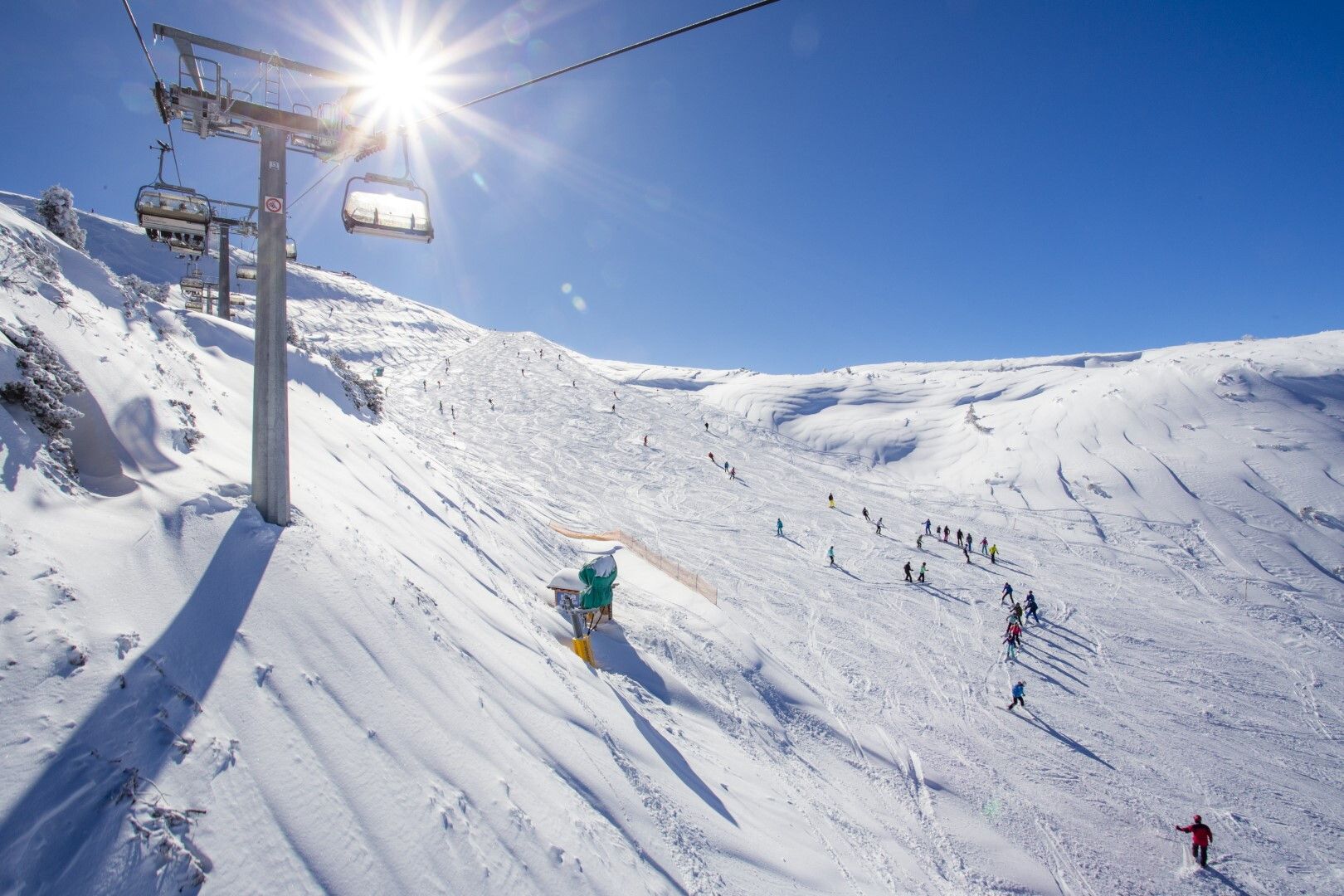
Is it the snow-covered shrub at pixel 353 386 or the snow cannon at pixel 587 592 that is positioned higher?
the snow-covered shrub at pixel 353 386

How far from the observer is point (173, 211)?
43.4 feet

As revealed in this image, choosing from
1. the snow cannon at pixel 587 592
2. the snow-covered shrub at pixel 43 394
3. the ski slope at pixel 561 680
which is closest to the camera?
the ski slope at pixel 561 680

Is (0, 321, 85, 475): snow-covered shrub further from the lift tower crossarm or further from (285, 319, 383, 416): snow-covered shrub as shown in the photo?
(285, 319, 383, 416): snow-covered shrub

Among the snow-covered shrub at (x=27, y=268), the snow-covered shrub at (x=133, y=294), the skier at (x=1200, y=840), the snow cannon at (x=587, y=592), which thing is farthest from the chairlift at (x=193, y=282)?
the skier at (x=1200, y=840)

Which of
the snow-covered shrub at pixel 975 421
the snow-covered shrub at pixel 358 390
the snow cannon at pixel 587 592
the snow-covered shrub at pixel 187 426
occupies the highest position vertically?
the snow-covered shrub at pixel 975 421

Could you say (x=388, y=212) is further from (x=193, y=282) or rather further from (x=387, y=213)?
(x=193, y=282)

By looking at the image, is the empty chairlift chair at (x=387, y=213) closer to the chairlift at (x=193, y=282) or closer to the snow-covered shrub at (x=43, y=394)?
the snow-covered shrub at (x=43, y=394)

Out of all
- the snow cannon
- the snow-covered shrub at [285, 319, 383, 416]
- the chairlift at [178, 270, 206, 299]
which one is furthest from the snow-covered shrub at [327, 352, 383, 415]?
the snow cannon

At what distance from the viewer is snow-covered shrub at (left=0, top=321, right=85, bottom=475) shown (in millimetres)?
5332

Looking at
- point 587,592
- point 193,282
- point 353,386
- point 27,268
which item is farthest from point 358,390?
point 587,592

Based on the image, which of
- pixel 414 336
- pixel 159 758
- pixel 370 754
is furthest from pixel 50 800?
pixel 414 336

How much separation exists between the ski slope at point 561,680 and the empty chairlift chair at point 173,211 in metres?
2.39

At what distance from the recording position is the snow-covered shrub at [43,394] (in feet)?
17.5

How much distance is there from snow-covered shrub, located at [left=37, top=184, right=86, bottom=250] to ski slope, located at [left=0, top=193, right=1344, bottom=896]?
18.3 ft
